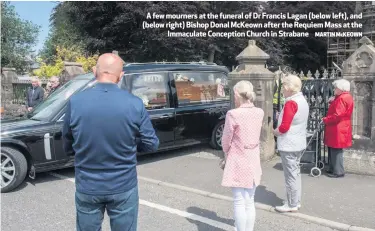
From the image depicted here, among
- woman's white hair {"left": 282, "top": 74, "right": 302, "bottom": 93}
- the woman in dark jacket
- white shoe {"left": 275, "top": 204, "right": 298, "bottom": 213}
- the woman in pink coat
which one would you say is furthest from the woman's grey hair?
the woman in dark jacket

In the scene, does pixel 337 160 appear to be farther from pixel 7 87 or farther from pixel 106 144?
pixel 7 87

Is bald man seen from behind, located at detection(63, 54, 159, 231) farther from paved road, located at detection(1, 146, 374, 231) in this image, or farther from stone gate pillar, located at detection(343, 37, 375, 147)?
stone gate pillar, located at detection(343, 37, 375, 147)

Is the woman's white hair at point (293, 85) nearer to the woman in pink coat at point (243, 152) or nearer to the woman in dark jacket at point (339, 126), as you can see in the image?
the woman in pink coat at point (243, 152)

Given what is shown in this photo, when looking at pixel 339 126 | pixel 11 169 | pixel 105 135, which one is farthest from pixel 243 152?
pixel 11 169

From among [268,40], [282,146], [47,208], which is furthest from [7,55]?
[282,146]

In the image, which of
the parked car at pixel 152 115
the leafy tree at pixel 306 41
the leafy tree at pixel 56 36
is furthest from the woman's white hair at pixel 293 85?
the leafy tree at pixel 56 36

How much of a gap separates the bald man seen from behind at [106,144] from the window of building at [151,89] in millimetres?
4874

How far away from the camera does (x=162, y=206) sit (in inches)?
214

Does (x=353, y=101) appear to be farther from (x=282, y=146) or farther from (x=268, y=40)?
(x=268, y=40)

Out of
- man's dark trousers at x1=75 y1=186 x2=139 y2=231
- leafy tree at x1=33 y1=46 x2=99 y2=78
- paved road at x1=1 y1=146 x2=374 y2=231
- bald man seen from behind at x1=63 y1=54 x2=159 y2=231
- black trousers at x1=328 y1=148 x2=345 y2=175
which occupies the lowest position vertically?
paved road at x1=1 y1=146 x2=374 y2=231

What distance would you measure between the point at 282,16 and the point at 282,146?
33.6 meters

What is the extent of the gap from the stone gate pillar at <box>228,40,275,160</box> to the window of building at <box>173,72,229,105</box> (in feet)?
3.54

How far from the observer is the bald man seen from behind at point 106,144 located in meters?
2.66

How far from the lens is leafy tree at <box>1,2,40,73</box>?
26.9 meters
